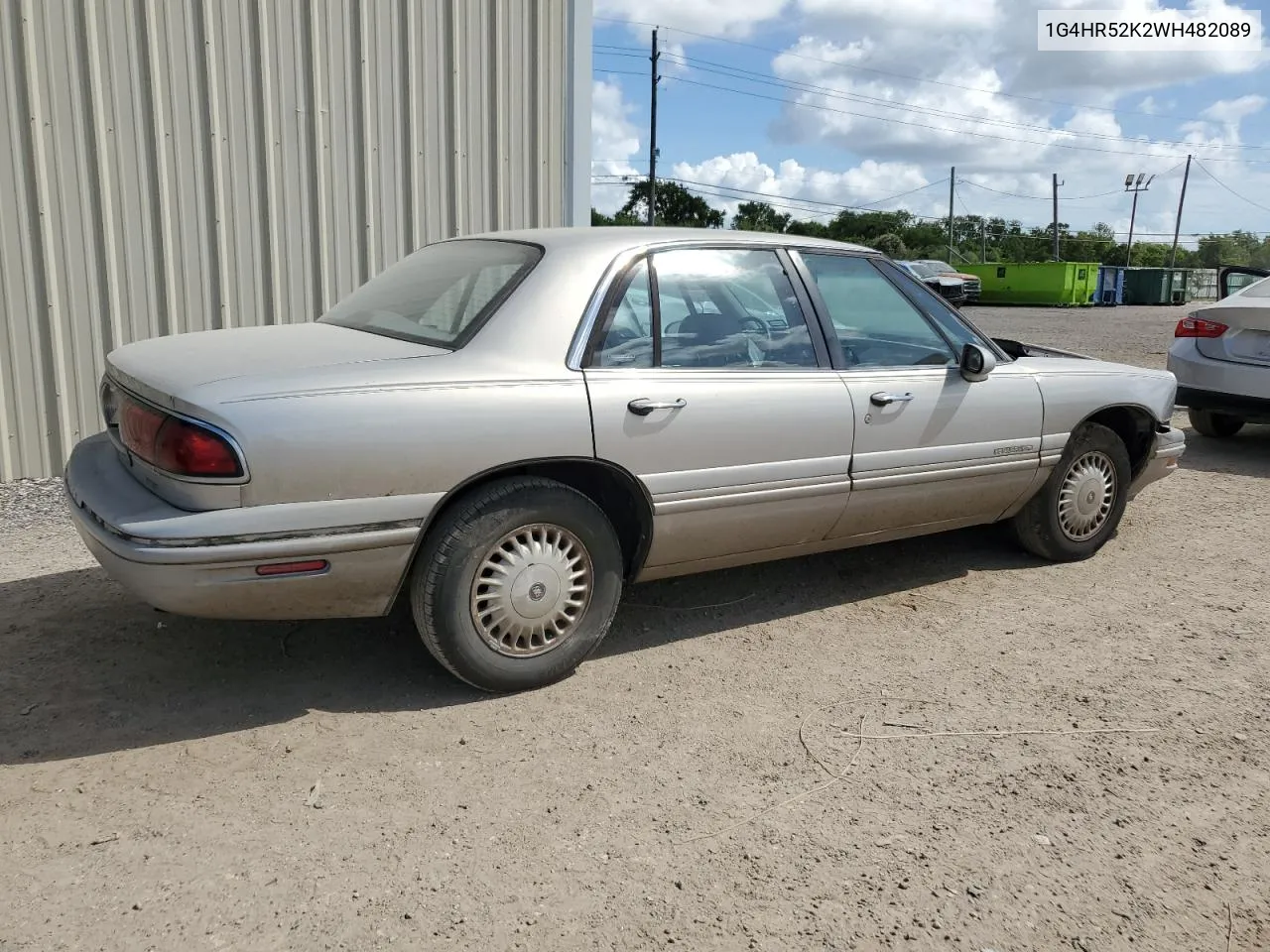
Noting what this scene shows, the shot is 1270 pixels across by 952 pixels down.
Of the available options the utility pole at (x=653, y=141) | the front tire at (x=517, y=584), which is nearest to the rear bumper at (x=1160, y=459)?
the front tire at (x=517, y=584)

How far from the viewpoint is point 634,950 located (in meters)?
2.37

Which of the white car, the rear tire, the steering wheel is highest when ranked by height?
the steering wheel

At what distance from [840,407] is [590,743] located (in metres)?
1.67

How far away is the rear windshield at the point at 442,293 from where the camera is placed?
12.0 feet

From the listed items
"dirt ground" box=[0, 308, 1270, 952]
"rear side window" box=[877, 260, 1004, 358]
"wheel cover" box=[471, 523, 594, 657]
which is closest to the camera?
"dirt ground" box=[0, 308, 1270, 952]

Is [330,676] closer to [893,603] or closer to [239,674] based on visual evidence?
[239,674]

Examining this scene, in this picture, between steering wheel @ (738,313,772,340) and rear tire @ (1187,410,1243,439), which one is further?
rear tire @ (1187,410,1243,439)

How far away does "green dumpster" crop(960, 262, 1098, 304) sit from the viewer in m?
36.8

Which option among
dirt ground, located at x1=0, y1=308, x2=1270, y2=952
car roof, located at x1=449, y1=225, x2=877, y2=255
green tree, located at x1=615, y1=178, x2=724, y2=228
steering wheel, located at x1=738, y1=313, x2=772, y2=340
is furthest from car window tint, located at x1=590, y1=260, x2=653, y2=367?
green tree, located at x1=615, y1=178, x2=724, y2=228

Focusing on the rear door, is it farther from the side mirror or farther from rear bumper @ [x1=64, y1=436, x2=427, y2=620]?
rear bumper @ [x1=64, y1=436, x2=427, y2=620]

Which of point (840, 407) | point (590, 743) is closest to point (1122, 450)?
point (840, 407)

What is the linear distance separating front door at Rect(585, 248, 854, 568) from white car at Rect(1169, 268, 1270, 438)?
503cm

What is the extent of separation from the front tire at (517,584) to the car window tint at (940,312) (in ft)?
6.10

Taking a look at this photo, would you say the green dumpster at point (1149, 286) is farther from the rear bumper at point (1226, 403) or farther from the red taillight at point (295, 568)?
the red taillight at point (295, 568)
